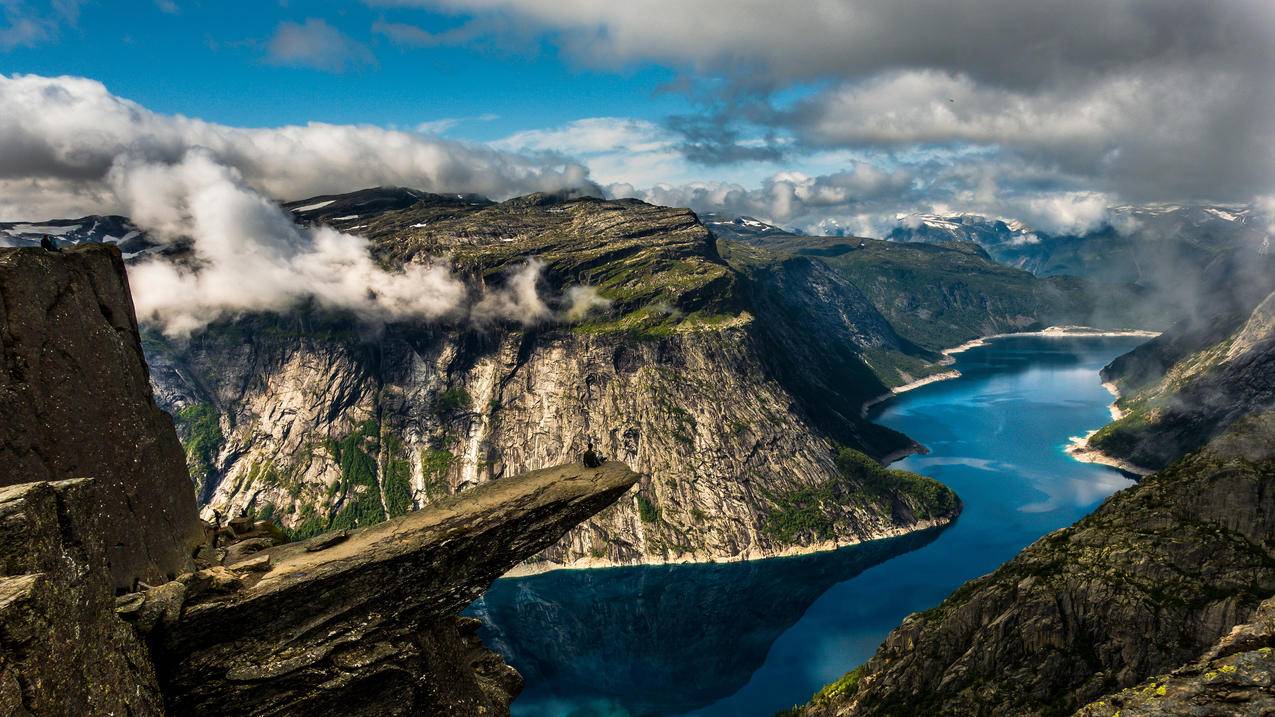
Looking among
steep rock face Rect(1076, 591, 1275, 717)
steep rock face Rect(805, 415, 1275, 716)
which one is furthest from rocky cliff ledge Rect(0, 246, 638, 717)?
steep rock face Rect(805, 415, 1275, 716)

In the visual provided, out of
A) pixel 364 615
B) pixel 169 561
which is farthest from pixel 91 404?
pixel 364 615

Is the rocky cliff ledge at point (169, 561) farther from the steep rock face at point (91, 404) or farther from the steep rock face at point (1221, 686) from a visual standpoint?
the steep rock face at point (1221, 686)

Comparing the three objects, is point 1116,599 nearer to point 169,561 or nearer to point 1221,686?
point 1221,686

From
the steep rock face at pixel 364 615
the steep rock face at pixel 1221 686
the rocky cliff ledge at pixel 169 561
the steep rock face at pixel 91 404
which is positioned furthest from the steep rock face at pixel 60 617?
the steep rock face at pixel 1221 686

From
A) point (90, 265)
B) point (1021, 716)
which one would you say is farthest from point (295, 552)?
point (1021, 716)

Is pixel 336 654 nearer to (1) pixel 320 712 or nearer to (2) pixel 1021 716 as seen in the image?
(1) pixel 320 712

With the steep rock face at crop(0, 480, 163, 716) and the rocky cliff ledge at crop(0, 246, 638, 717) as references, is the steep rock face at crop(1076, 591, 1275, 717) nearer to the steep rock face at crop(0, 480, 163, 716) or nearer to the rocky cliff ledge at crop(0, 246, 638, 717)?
the rocky cliff ledge at crop(0, 246, 638, 717)

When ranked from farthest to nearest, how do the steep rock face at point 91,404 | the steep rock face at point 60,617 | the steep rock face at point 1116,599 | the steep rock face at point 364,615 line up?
the steep rock face at point 1116,599, the steep rock face at point 364,615, the steep rock face at point 91,404, the steep rock face at point 60,617
